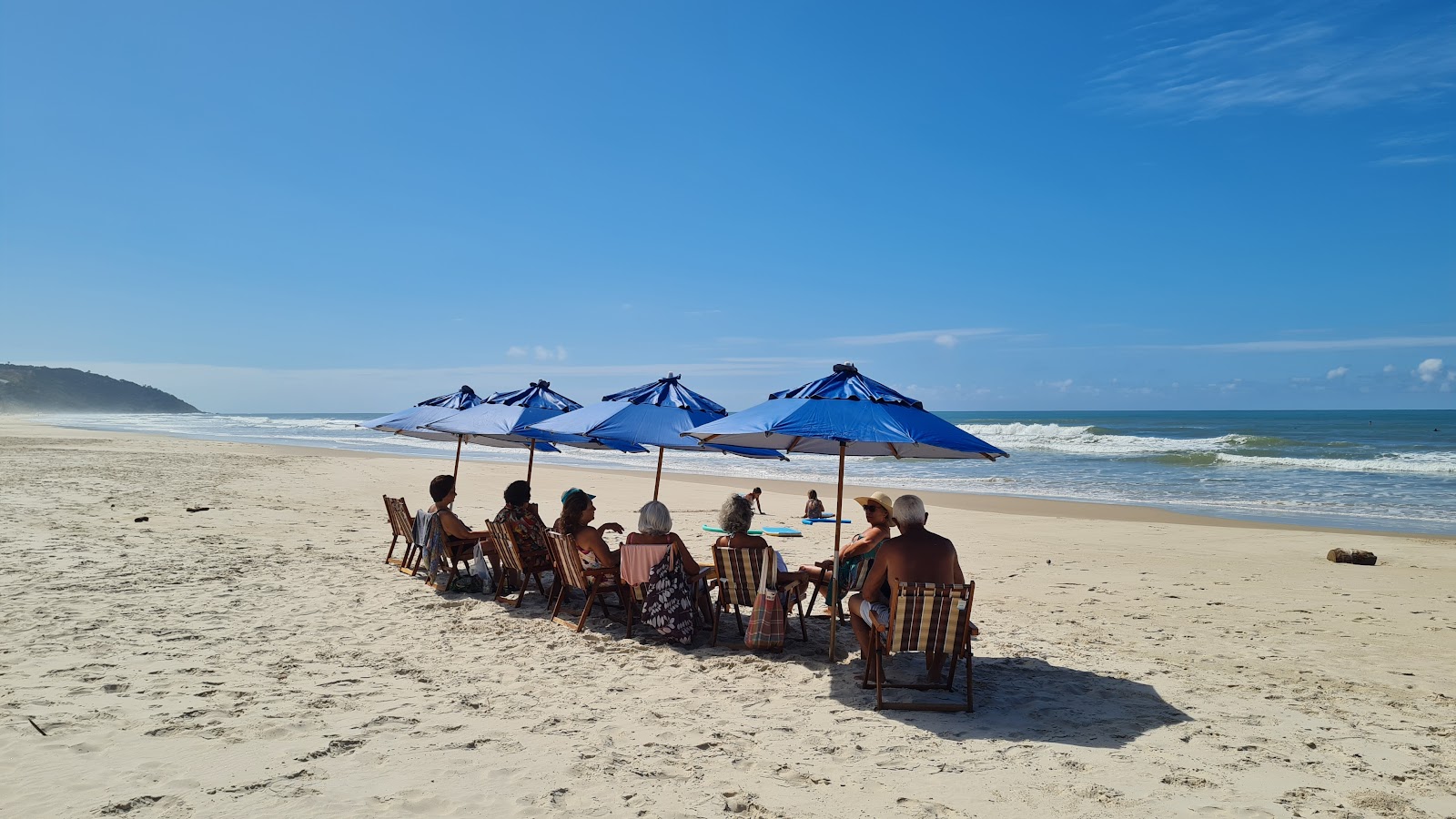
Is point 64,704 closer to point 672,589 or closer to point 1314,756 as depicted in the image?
point 672,589

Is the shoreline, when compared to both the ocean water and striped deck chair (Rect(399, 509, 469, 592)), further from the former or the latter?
striped deck chair (Rect(399, 509, 469, 592))

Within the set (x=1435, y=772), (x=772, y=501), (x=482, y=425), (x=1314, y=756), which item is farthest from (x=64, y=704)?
(x=772, y=501)

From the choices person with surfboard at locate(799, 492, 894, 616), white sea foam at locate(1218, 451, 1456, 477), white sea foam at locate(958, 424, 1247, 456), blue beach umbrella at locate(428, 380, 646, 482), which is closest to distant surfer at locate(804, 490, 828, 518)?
blue beach umbrella at locate(428, 380, 646, 482)

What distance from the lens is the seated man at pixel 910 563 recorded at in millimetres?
4703

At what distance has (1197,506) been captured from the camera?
17094mm

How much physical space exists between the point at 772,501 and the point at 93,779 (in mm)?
13887

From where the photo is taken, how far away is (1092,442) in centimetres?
4225

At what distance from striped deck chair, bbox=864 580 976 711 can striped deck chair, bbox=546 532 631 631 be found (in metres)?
2.20

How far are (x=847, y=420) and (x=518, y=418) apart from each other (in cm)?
373

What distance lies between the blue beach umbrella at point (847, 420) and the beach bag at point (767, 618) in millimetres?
368

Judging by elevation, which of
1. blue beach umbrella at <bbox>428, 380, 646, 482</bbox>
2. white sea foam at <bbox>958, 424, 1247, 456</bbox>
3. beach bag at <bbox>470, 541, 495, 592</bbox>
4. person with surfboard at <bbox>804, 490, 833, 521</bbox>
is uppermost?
white sea foam at <bbox>958, 424, 1247, 456</bbox>

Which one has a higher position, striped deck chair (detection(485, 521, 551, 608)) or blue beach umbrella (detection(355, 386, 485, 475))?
blue beach umbrella (detection(355, 386, 485, 475))

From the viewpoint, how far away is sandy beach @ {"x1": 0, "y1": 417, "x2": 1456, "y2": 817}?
341 centimetres

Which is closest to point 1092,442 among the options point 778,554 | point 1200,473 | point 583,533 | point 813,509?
point 1200,473
